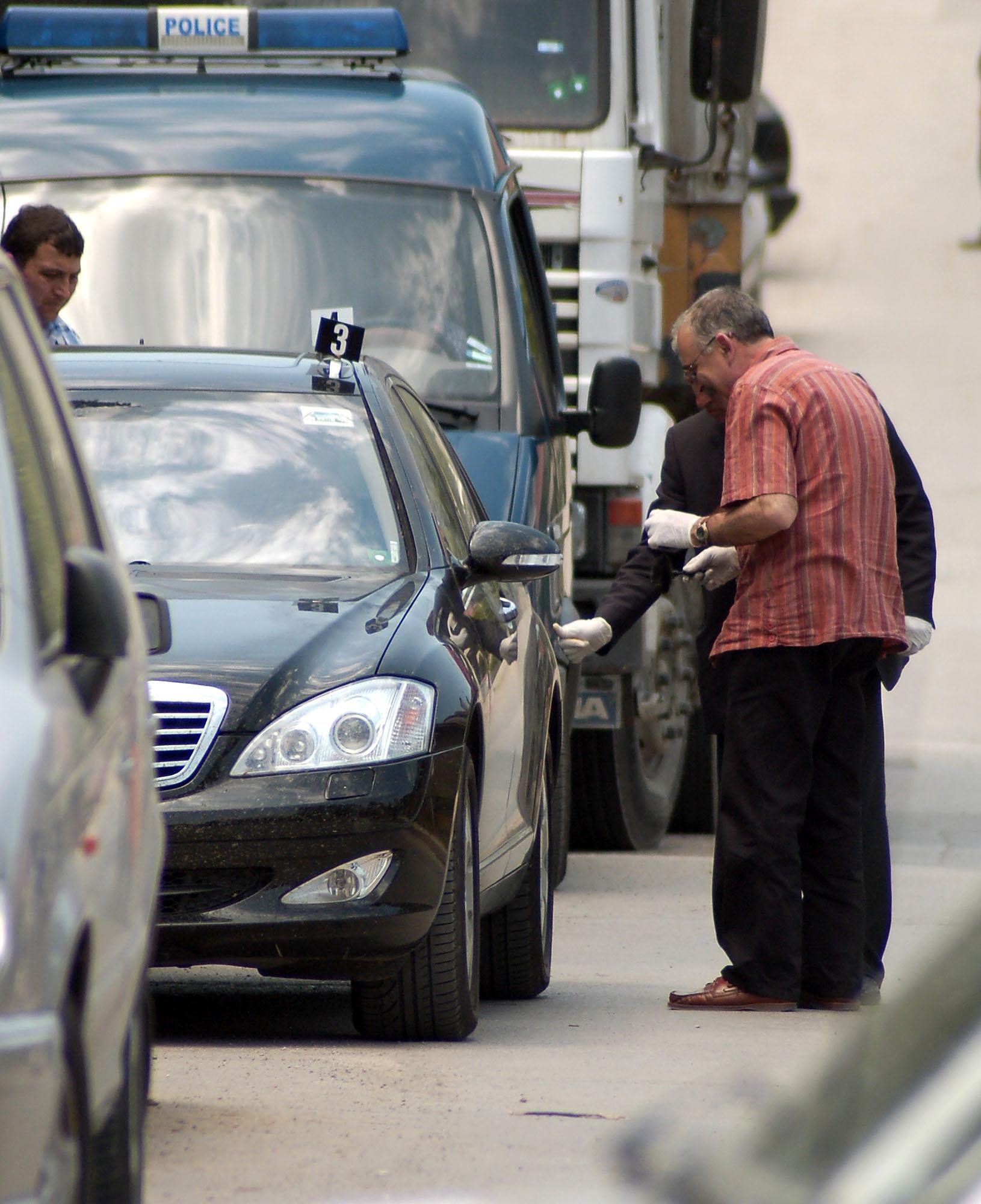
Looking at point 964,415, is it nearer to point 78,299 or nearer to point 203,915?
point 78,299

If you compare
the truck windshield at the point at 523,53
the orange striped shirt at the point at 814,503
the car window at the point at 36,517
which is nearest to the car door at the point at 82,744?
the car window at the point at 36,517

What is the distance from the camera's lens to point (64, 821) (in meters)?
2.88

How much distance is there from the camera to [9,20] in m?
9.27

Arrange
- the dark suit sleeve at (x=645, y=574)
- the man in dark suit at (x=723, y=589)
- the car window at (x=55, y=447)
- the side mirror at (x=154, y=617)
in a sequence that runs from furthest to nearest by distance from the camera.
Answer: the dark suit sleeve at (x=645, y=574)
the man in dark suit at (x=723, y=589)
the side mirror at (x=154, y=617)
the car window at (x=55, y=447)

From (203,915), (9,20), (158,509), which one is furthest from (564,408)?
(203,915)

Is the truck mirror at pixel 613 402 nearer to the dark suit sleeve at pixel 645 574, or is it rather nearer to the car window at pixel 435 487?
the dark suit sleeve at pixel 645 574

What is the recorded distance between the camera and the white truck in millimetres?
10062

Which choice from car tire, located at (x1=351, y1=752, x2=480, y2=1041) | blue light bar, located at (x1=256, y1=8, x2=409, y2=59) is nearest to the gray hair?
car tire, located at (x1=351, y1=752, x2=480, y2=1041)

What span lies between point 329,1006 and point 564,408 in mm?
3145

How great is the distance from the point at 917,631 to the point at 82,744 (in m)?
4.17

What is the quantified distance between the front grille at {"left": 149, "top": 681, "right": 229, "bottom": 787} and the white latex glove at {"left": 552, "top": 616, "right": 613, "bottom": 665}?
200 cm

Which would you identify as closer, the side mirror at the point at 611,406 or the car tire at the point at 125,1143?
the car tire at the point at 125,1143

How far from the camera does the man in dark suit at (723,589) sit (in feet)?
22.3

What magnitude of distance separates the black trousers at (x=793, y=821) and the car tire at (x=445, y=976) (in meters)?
0.92
